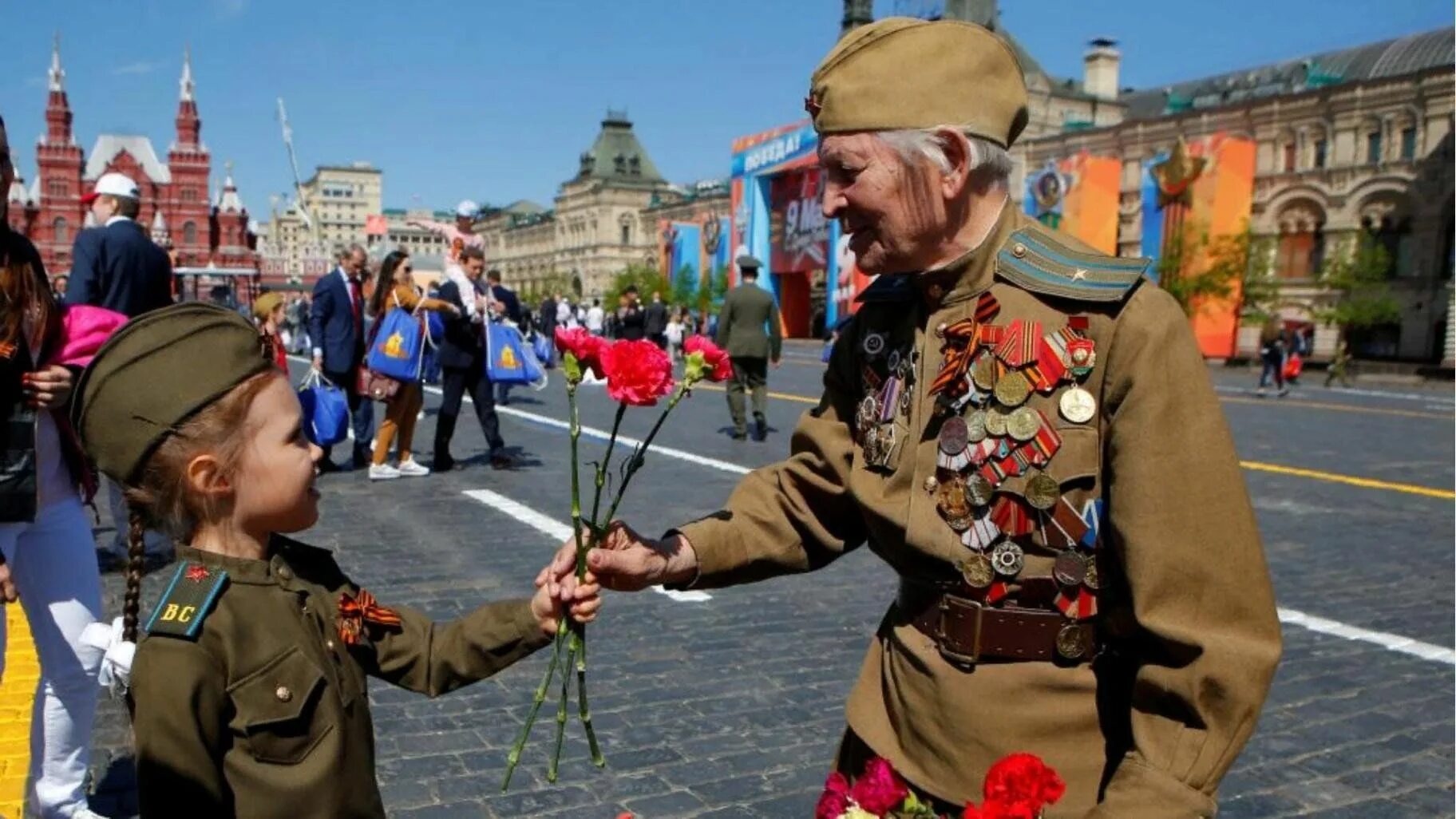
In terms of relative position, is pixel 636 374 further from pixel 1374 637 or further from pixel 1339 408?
pixel 1339 408

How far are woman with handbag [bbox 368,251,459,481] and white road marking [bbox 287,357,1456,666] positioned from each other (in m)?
1.02

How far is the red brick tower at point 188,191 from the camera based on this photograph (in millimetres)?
90062

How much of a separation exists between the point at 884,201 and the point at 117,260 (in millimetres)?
4445

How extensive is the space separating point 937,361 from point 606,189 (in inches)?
4713

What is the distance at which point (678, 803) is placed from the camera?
3.54m

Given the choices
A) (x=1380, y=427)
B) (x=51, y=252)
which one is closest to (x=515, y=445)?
(x=1380, y=427)

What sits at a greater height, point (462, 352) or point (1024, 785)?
point (462, 352)

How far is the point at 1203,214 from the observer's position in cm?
4662

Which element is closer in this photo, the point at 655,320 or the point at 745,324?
the point at 745,324

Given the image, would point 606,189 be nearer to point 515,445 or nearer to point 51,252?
point 51,252

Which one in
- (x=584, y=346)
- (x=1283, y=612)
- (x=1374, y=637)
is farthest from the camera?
(x=1283, y=612)

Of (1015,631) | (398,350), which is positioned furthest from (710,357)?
(398,350)

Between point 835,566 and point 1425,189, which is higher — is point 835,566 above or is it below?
below

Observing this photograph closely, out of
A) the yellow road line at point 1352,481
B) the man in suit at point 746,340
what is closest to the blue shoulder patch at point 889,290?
the yellow road line at point 1352,481
